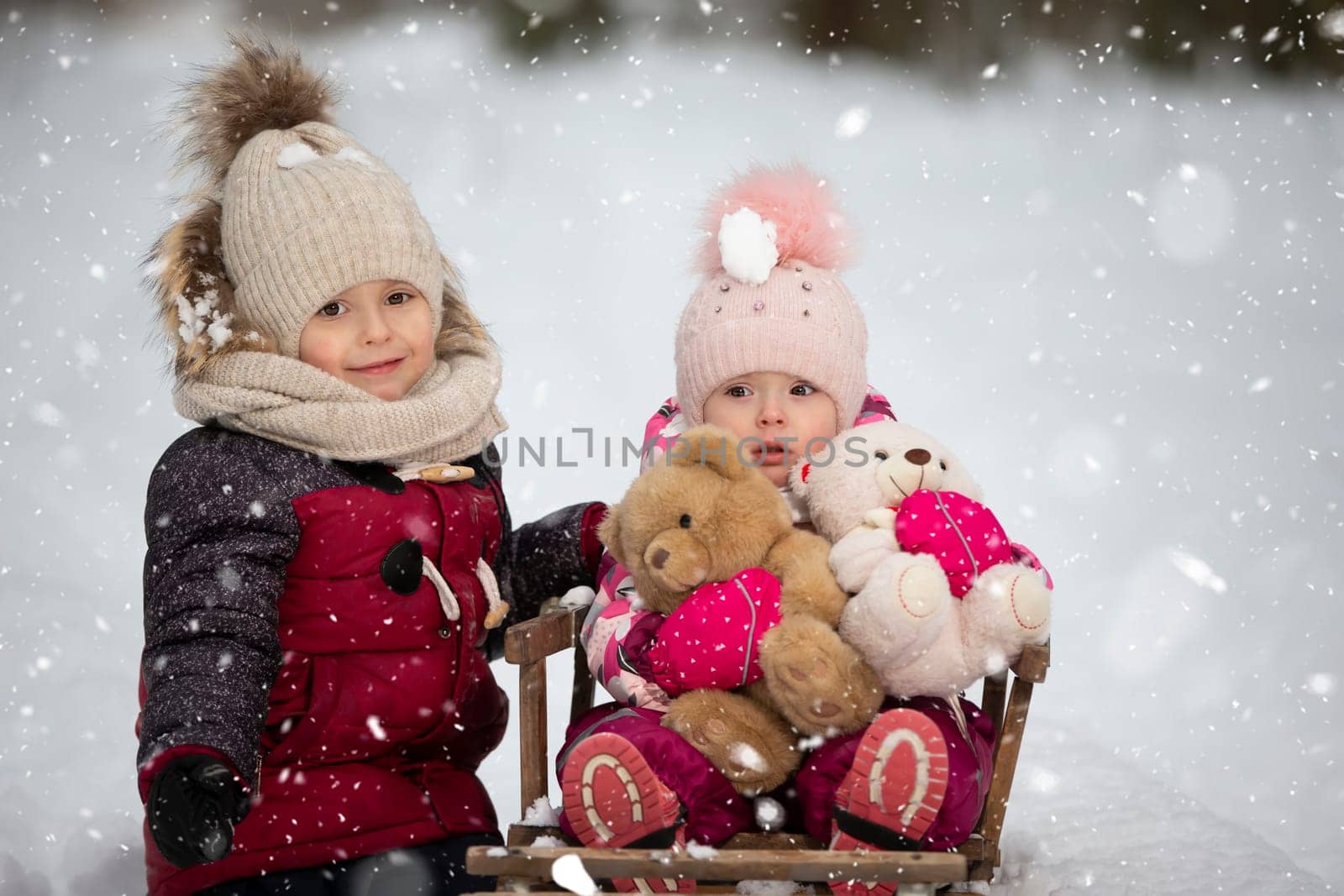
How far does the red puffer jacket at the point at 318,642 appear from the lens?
1.80 m

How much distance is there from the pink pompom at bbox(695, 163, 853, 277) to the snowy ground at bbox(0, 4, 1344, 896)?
144 centimetres

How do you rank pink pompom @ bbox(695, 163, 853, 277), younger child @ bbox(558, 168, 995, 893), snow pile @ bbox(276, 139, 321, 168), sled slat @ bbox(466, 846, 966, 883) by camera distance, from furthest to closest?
pink pompom @ bbox(695, 163, 853, 277), snow pile @ bbox(276, 139, 321, 168), younger child @ bbox(558, 168, 995, 893), sled slat @ bbox(466, 846, 966, 883)

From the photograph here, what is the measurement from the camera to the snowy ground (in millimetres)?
3658

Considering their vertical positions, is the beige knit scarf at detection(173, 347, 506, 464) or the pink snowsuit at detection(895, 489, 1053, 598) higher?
the beige knit scarf at detection(173, 347, 506, 464)

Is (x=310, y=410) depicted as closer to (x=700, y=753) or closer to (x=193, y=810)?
(x=193, y=810)

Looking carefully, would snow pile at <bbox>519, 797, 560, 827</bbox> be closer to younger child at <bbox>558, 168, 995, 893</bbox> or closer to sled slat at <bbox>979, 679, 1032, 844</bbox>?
younger child at <bbox>558, 168, 995, 893</bbox>

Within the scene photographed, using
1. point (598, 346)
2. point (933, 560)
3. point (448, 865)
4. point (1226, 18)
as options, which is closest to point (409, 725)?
point (448, 865)

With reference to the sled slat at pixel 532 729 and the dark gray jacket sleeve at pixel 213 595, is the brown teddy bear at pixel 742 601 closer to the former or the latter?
the sled slat at pixel 532 729

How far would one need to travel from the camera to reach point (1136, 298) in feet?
16.2

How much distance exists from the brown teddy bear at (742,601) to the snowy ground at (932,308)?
145cm

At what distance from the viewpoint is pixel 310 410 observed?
6.34ft

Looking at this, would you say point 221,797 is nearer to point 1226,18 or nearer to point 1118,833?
point 1118,833

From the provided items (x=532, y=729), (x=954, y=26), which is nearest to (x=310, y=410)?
(x=532, y=729)

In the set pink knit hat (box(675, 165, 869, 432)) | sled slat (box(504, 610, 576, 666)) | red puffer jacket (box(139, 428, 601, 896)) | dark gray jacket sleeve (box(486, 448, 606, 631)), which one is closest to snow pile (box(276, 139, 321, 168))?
red puffer jacket (box(139, 428, 601, 896))
